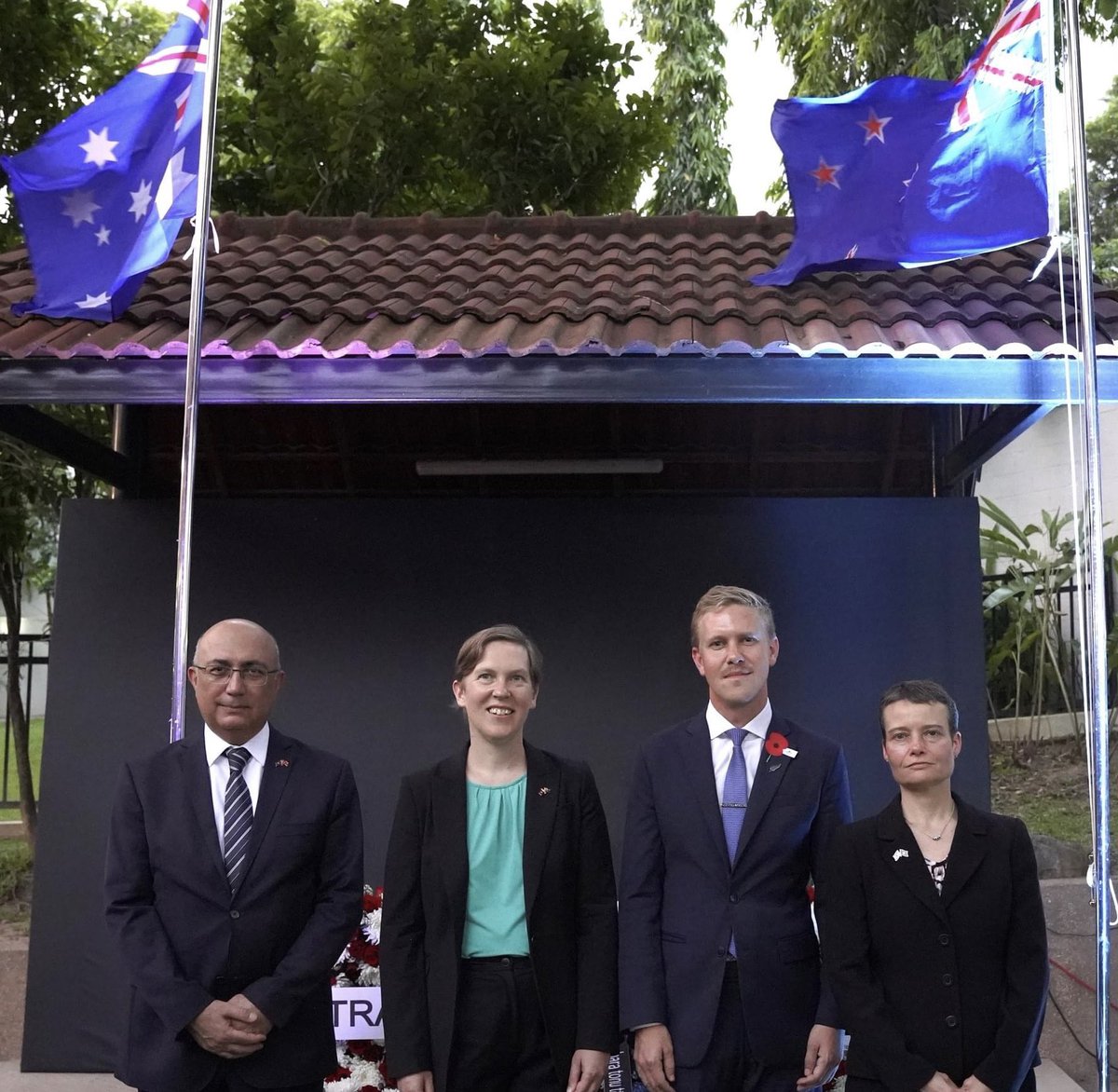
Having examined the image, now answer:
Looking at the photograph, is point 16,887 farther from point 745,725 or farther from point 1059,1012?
point 745,725

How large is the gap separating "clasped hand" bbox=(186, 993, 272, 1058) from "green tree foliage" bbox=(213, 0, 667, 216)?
42.0 ft

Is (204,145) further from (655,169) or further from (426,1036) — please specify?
(655,169)

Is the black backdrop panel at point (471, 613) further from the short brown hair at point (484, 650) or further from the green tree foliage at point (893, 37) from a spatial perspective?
the green tree foliage at point (893, 37)

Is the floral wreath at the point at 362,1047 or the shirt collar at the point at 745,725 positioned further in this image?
the floral wreath at the point at 362,1047

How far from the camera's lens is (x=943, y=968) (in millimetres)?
3602

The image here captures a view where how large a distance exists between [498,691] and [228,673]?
77 centimetres

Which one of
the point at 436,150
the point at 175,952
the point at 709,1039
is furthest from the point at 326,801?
the point at 436,150

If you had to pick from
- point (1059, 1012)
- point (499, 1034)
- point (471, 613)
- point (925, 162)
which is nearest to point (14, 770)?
point (471, 613)

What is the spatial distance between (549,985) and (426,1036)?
13.5 inches

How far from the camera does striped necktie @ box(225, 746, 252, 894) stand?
376 cm

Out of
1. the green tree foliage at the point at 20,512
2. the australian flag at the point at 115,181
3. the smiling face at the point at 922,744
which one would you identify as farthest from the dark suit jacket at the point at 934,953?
the green tree foliage at the point at 20,512

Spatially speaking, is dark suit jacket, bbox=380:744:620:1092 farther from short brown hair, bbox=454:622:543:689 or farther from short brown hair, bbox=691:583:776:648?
short brown hair, bbox=691:583:776:648

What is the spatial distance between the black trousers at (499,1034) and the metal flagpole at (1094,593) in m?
1.95

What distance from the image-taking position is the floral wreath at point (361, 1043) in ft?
16.8
